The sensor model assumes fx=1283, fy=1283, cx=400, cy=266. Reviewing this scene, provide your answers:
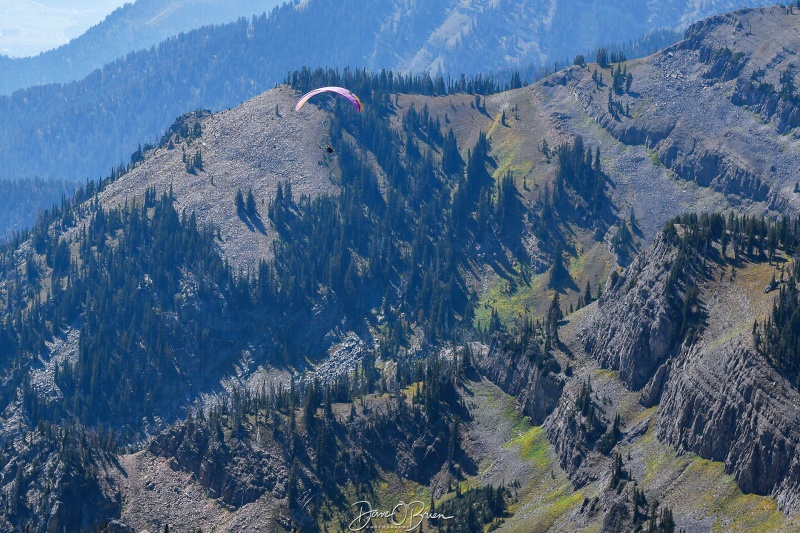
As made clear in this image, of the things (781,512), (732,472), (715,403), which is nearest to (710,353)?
(715,403)

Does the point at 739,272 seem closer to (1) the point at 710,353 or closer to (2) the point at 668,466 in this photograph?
(1) the point at 710,353

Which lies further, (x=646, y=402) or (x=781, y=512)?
(x=646, y=402)

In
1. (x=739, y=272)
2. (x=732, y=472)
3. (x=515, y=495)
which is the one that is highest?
(x=739, y=272)

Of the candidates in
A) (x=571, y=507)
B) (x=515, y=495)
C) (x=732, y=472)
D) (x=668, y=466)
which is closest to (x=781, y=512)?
(x=732, y=472)

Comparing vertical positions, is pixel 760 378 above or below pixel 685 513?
above

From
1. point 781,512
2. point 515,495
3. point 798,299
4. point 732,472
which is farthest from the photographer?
point 515,495

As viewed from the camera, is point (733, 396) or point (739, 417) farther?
point (733, 396)

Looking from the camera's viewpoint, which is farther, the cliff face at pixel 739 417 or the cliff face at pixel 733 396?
the cliff face at pixel 733 396

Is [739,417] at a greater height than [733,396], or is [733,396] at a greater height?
[733,396]

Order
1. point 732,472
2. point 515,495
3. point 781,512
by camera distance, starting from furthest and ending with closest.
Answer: point 515,495
point 732,472
point 781,512

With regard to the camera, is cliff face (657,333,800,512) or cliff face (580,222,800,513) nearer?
cliff face (657,333,800,512)
